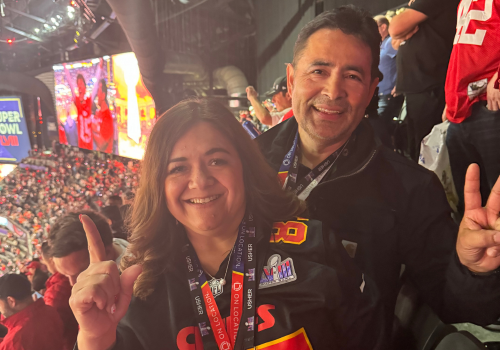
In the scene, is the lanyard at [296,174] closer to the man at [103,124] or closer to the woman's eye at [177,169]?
the woman's eye at [177,169]

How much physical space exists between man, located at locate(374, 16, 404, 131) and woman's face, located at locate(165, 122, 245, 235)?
0.56 meters

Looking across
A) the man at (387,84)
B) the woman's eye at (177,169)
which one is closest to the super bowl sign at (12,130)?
the woman's eye at (177,169)

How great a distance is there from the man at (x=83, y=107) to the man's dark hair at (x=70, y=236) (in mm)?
264

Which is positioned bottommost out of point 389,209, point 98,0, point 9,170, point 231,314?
point 231,314

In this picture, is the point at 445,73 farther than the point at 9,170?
Yes

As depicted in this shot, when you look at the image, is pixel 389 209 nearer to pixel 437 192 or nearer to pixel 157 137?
pixel 437 192

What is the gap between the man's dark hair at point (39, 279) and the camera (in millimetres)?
726

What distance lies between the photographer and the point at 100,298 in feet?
1.86

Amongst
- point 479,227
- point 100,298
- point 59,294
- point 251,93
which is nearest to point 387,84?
point 251,93

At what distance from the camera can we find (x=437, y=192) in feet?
2.57

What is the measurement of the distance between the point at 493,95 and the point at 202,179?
755mm

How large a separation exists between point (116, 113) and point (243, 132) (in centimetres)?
46

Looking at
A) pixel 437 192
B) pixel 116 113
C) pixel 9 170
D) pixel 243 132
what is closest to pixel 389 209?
pixel 437 192

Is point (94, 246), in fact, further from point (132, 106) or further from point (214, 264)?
point (132, 106)
